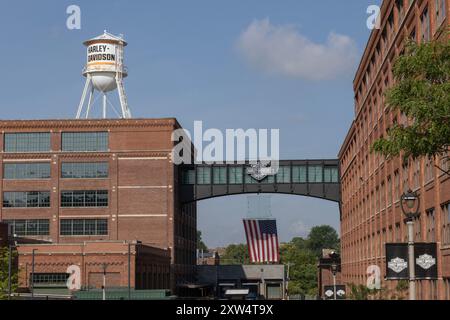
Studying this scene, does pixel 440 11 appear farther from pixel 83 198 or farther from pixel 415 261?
pixel 83 198

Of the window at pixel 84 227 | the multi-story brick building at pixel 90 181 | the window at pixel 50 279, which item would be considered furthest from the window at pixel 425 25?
the window at pixel 84 227

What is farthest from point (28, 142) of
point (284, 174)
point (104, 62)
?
point (284, 174)

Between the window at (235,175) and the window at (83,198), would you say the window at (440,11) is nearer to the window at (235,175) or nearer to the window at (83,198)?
the window at (83,198)

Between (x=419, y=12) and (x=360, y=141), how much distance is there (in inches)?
1393

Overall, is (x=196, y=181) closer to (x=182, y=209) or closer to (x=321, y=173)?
(x=182, y=209)

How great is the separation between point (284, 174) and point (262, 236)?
26.0 feet

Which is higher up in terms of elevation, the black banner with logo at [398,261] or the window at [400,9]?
the window at [400,9]

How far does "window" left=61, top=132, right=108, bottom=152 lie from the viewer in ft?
288

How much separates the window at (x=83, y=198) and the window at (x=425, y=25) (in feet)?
179

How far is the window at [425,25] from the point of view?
36562 millimetres

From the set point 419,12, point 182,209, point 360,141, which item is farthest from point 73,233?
point 419,12

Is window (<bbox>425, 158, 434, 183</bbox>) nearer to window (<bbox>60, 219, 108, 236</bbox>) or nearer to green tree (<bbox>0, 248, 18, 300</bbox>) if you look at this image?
green tree (<bbox>0, 248, 18, 300</bbox>)

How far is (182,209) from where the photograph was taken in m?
93.6

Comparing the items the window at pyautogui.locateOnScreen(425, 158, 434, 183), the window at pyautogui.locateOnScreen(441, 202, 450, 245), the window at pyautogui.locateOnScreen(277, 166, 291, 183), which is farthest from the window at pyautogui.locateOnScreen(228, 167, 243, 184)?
the window at pyautogui.locateOnScreen(441, 202, 450, 245)
